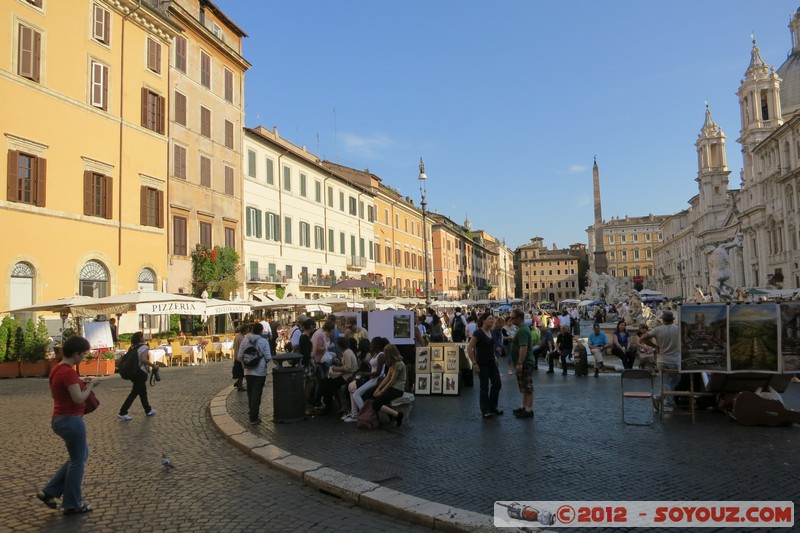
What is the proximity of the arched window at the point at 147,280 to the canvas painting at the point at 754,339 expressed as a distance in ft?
75.7

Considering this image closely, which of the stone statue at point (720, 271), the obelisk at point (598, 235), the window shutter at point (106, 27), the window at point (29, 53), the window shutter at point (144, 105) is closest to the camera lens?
the stone statue at point (720, 271)

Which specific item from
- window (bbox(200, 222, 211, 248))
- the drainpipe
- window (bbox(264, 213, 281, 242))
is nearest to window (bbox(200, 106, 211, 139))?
window (bbox(200, 222, 211, 248))

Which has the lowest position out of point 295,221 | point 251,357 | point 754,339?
point 251,357

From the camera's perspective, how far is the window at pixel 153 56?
2639 centimetres

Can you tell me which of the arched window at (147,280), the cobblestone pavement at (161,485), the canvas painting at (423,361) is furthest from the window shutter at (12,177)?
the canvas painting at (423,361)

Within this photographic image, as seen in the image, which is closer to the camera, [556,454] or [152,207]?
[556,454]

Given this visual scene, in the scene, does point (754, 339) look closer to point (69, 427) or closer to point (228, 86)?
point (69, 427)

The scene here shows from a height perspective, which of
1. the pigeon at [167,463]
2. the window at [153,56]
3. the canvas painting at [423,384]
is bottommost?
the pigeon at [167,463]

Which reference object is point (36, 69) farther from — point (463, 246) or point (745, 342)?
point (463, 246)

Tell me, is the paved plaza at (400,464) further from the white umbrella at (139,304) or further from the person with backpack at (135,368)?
the white umbrella at (139,304)

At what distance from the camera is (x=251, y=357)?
A: 927 cm

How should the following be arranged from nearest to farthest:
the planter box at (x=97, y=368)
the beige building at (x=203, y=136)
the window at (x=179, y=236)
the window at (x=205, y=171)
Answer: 1. the planter box at (x=97, y=368)
2. the window at (x=179, y=236)
3. the beige building at (x=203, y=136)
4. the window at (x=205, y=171)

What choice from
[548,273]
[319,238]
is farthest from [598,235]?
[548,273]

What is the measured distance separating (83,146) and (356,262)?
25427mm
